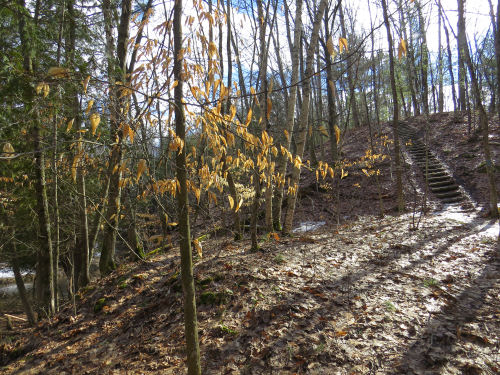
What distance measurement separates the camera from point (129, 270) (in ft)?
18.5

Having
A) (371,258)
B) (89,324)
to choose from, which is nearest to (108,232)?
(89,324)

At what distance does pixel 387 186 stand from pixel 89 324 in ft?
39.1

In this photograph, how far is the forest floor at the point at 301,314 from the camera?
9.25 feet

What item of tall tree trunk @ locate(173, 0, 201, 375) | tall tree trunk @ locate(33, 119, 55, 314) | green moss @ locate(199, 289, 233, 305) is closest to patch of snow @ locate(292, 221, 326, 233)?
green moss @ locate(199, 289, 233, 305)

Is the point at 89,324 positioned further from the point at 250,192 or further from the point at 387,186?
the point at 387,186

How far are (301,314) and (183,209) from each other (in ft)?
7.36

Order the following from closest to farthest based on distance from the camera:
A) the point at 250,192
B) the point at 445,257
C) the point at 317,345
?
the point at 317,345, the point at 445,257, the point at 250,192

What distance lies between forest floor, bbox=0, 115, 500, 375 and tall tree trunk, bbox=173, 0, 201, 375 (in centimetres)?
88

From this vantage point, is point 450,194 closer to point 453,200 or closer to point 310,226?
point 453,200

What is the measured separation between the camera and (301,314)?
344 centimetres

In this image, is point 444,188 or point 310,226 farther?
point 444,188

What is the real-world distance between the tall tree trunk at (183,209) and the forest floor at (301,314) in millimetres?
884

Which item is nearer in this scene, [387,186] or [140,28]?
[140,28]

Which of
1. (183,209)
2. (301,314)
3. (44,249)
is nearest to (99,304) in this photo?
(44,249)
